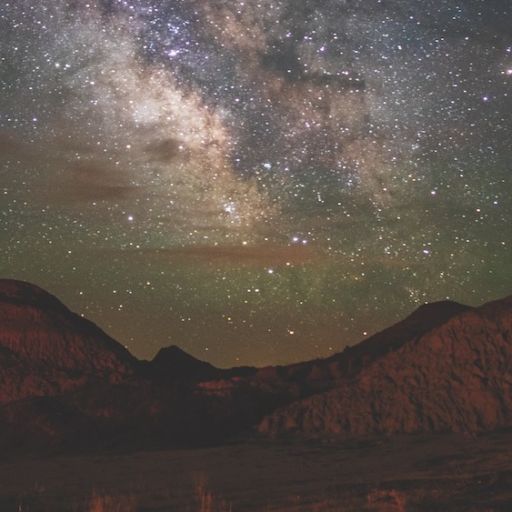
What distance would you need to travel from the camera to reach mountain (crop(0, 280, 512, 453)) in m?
27.3

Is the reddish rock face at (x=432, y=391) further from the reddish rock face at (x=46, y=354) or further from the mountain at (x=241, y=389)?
the reddish rock face at (x=46, y=354)

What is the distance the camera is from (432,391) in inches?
1087

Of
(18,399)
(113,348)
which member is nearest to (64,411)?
(18,399)

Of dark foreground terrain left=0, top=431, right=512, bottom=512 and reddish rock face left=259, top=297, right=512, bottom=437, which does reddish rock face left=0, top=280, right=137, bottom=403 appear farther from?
reddish rock face left=259, top=297, right=512, bottom=437

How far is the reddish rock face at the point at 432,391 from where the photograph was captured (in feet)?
86.5

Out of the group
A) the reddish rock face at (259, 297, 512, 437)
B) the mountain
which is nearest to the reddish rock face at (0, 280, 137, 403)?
the mountain

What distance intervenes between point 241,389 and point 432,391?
36.9 ft

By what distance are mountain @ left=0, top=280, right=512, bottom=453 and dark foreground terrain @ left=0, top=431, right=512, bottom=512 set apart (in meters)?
1.82

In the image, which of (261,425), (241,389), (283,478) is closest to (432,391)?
(261,425)

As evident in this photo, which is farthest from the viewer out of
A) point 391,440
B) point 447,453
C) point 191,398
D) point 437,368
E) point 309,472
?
point 191,398

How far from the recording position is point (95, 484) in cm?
2084

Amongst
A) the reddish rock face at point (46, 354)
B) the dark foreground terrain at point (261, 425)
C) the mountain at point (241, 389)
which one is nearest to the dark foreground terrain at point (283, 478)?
the dark foreground terrain at point (261, 425)

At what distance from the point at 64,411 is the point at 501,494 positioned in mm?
23347

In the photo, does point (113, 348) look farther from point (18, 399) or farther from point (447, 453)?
point (447, 453)
